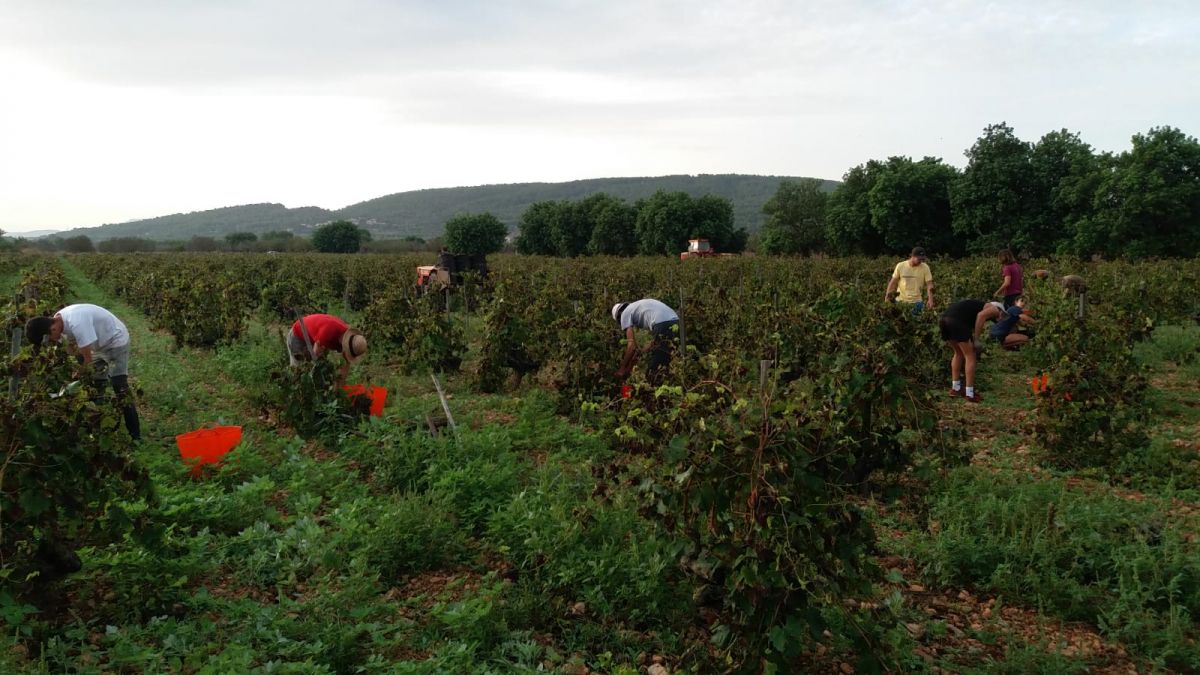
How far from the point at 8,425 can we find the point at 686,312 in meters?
6.03

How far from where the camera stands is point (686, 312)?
7.95m

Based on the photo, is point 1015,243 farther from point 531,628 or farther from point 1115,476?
point 531,628

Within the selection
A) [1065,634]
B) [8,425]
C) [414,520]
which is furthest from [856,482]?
[8,425]

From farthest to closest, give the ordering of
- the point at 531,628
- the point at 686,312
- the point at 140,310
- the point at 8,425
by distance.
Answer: the point at 140,310, the point at 686,312, the point at 531,628, the point at 8,425

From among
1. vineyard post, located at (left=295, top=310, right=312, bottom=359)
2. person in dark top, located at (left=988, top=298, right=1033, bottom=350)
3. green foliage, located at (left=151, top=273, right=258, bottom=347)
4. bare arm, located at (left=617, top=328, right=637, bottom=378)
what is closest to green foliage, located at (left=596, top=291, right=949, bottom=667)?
bare arm, located at (left=617, top=328, right=637, bottom=378)

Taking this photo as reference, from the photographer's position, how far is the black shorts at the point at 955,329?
7.38 meters

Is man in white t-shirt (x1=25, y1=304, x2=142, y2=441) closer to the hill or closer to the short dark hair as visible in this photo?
A: the short dark hair

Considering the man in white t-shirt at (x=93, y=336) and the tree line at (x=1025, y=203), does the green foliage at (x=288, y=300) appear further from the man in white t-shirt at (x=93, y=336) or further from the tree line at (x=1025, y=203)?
the tree line at (x=1025, y=203)

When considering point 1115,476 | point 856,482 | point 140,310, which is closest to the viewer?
point 856,482

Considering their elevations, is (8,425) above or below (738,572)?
above

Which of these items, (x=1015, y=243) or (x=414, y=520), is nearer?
(x=414, y=520)

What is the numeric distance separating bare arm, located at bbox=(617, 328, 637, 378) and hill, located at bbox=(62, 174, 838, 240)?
94192 millimetres

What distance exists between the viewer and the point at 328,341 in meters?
6.41

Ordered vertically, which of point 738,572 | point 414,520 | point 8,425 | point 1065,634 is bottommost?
point 1065,634
